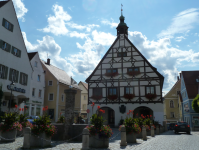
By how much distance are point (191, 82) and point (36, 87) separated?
1178 inches

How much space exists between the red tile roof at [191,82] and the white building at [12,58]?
30.1 metres

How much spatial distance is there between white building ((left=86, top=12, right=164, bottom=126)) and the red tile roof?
12015 mm

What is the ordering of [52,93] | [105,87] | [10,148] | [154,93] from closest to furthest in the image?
[10,148] < [154,93] < [105,87] < [52,93]

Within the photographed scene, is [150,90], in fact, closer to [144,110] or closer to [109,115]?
[144,110]

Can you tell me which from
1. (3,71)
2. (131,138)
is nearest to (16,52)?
(3,71)

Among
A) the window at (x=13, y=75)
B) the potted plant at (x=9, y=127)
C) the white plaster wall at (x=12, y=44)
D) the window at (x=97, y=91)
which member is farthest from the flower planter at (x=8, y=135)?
the window at (x=97, y=91)

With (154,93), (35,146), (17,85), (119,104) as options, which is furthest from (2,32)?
(154,93)

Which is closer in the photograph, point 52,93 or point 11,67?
point 11,67

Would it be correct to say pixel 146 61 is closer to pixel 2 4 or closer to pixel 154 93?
pixel 154 93

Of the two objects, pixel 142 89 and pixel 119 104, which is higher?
pixel 142 89

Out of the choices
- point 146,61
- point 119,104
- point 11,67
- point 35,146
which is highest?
point 146,61

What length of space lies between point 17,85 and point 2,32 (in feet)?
20.5

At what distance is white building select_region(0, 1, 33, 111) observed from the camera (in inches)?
880

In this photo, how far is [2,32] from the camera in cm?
2239
